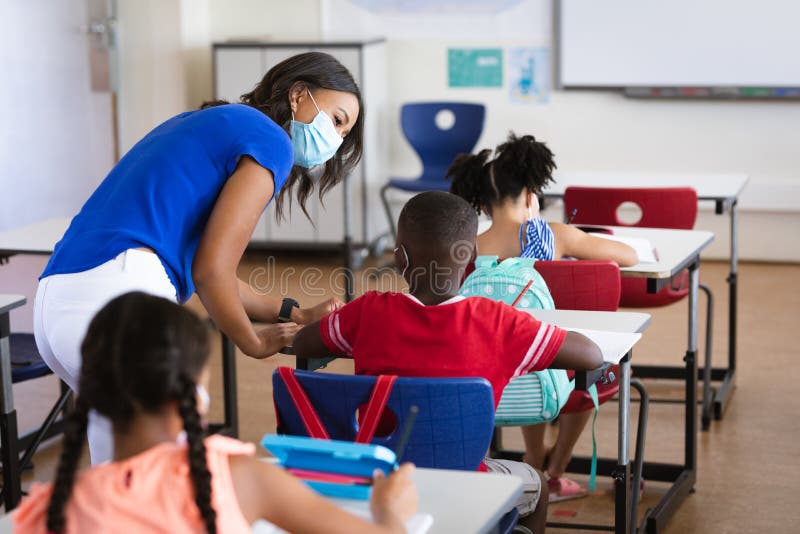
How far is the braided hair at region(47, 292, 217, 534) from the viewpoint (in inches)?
43.5

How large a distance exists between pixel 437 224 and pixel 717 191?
2474mm

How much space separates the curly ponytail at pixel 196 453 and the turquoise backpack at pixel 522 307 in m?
1.23

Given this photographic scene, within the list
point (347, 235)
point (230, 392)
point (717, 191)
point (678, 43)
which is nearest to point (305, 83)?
point (230, 392)

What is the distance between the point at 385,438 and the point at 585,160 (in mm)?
4658

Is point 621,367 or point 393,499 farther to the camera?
point 621,367

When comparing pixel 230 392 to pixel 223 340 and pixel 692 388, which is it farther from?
pixel 692 388

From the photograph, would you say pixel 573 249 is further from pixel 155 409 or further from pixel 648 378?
pixel 155 409

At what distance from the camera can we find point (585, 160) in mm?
6285

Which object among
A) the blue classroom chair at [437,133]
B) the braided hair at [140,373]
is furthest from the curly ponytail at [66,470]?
the blue classroom chair at [437,133]

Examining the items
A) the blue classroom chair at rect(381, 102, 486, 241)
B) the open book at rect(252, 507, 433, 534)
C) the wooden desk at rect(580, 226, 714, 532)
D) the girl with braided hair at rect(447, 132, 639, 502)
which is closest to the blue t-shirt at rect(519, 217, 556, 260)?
the girl with braided hair at rect(447, 132, 639, 502)

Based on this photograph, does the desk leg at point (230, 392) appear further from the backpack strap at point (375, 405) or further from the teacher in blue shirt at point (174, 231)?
the backpack strap at point (375, 405)

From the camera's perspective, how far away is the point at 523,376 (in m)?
2.31

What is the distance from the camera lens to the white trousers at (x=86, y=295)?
5.71 ft

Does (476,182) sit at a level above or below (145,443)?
above
